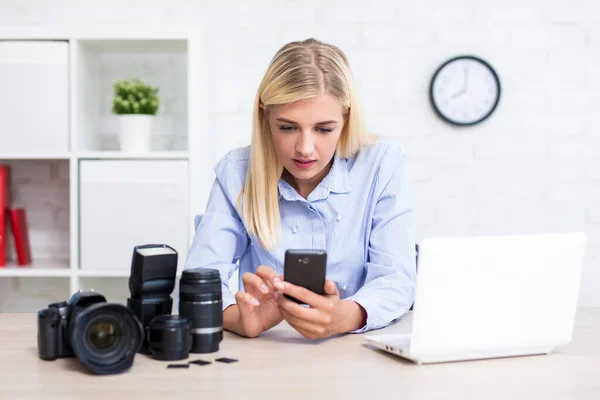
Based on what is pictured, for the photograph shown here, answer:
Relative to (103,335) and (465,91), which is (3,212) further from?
(465,91)

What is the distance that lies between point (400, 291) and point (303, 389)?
1.88 feet

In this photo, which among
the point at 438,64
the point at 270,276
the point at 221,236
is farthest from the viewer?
the point at 438,64

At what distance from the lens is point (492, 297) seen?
1132mm

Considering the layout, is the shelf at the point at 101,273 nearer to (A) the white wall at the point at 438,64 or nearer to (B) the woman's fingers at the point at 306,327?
(A) the white wall at the point at 438,64

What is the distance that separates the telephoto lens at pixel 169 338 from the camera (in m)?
1.14

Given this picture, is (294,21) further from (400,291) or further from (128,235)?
(400,291)

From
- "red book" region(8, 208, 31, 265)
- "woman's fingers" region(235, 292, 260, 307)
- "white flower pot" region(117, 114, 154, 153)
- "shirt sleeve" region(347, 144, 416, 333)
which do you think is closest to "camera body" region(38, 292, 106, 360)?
"woman's fingers" region(235, 292, 260, 307)

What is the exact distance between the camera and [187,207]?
8.57 feet

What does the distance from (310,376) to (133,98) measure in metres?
1.87

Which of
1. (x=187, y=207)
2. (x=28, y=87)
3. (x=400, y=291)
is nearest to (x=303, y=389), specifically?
(x=400, y=291)

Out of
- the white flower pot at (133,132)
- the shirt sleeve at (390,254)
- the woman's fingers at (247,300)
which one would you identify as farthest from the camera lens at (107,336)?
the white flower pot at (133,132)

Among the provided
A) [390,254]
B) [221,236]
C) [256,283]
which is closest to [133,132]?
[221,236]

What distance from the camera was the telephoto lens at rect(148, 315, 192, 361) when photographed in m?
1.14

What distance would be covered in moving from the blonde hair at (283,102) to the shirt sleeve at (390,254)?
4.6 inches
